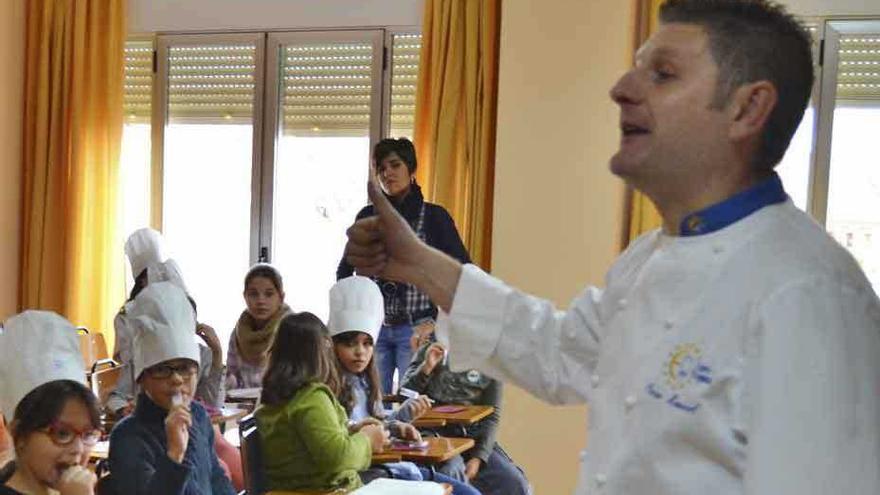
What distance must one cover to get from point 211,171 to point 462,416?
3.21 m

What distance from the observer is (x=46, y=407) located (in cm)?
215

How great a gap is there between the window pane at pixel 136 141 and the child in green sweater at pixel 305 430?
358 cm

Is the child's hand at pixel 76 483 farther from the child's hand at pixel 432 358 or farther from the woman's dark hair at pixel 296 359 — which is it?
the child's hand at pixel 432 358

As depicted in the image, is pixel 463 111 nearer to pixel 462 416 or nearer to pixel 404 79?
pixel 404 79

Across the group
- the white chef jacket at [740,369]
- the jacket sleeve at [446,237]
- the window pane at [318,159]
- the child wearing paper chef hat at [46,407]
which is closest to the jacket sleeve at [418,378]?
the jacket sleeve at [446,237]

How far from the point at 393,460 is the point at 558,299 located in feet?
5.96

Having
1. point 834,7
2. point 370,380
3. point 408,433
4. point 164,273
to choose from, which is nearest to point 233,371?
point 164,273

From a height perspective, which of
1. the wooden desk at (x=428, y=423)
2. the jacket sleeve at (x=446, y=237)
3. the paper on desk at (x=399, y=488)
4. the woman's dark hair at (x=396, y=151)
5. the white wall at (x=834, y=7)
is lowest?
the wooden desk at (x=428, y=423)

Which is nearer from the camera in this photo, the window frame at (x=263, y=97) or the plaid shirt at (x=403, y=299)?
the plaid shirt at (x=403, y=299)

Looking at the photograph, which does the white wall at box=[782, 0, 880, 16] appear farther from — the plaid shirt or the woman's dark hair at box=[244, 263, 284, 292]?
the woman's dark hair at box=[244, 263, 284, 292]

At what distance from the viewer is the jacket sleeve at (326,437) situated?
2652 mm

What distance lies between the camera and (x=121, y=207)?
608cm

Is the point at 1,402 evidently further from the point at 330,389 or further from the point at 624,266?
the point at 624,266

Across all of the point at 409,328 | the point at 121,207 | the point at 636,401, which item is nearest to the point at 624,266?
the point at 636,401
